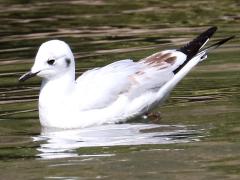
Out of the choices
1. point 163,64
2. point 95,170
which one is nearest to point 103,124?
point 163,64

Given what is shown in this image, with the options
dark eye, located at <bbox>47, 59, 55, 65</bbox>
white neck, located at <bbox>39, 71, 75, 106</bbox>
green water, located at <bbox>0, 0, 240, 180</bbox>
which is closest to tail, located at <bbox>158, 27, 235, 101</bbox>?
green water, located at <bbox>0, 0, 240, 180</bbox>

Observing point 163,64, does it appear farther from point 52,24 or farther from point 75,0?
point 75,0

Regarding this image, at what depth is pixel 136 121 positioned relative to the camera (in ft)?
33.3

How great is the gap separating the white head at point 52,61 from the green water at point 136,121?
59 centimetres

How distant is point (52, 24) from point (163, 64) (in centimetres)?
650

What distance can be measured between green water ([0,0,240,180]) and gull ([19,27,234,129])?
0.14 metres

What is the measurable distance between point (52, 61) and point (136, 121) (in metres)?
1.10

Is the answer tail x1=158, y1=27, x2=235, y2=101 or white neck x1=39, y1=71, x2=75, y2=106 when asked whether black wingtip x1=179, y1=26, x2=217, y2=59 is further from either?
white neck x1=39, y1=71, x2=75, y2=106

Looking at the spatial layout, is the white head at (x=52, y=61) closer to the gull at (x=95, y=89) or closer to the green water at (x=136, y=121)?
the gull at (x=95, y=89)

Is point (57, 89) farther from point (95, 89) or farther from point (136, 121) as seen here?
point (136, 121)

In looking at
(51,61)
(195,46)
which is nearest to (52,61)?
(51,61)

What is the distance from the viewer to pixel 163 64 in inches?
412

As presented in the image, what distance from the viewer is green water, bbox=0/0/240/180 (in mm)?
8047

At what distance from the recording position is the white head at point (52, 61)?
9812 millimetres
